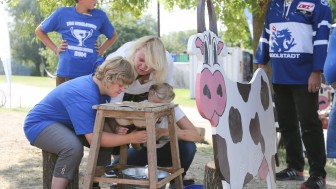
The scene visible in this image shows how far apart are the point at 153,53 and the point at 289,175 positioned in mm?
1764

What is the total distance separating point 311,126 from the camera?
3.78 m

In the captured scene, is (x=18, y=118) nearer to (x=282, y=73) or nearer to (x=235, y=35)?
(x=235, y=35)

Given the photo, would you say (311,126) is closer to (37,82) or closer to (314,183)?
(314,183)

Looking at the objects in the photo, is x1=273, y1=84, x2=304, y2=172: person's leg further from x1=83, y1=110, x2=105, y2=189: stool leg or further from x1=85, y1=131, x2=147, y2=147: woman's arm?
A: x1=83, y1=110, x2=105, y2=189: stool leg

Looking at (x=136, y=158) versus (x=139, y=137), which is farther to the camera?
(x=136, y=158)

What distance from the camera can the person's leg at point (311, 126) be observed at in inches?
147

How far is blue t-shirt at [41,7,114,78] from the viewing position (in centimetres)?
→ 411

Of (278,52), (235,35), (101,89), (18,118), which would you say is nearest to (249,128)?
(101,89)

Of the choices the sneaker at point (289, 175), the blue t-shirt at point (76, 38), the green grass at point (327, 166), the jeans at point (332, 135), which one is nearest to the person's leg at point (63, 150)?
the blue t-shirt at point (76, 38)

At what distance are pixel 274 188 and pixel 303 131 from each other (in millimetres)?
757

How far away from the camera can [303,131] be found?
3.84 meters

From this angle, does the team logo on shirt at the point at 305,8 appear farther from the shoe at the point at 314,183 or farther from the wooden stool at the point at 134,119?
the wooden stool at the point at 134,119

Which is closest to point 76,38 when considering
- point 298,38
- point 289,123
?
point 298,38

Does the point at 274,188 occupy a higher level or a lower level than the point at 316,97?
lower
